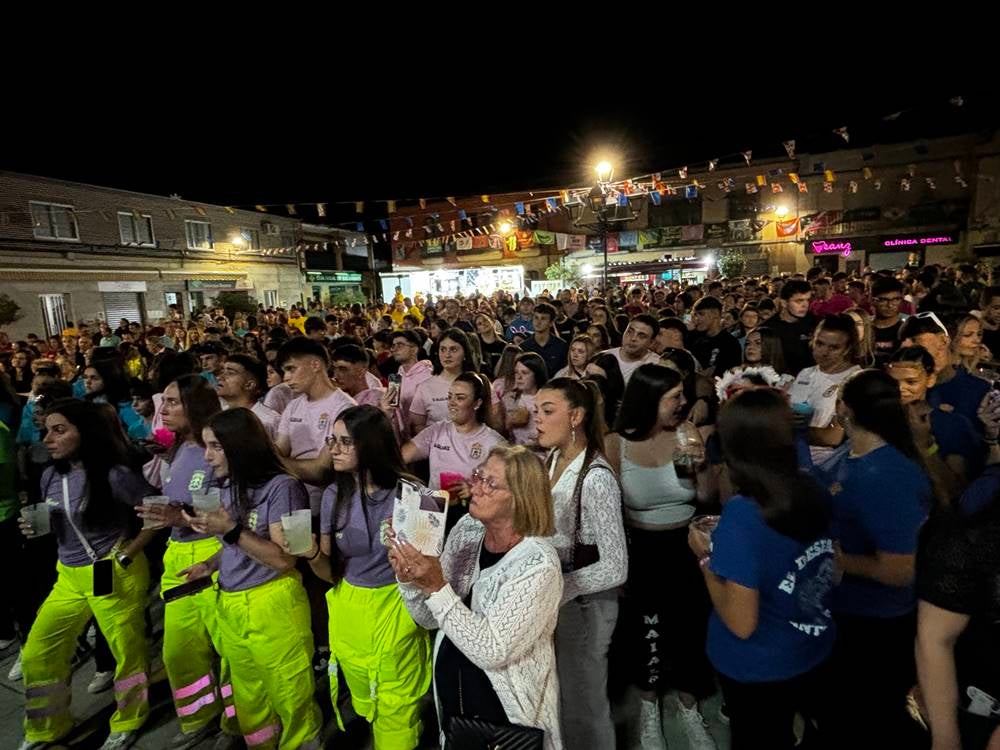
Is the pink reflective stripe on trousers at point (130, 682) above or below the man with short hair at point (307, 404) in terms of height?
below

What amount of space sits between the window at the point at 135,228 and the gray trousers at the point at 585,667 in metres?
23.5

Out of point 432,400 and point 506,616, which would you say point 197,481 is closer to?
point 432,400

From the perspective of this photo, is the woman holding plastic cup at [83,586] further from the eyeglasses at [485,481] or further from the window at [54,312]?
the window at [54,312]

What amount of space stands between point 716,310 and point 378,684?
209 inches

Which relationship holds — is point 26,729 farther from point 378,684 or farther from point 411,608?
point 411,608

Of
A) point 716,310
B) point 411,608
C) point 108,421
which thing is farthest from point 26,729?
point 716,310

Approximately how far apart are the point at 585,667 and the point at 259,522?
66.9 inches

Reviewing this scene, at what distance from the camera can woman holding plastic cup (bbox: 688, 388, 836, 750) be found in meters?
1.66

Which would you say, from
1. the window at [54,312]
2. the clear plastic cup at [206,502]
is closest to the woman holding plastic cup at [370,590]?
the clear plastic cup at [206,502]

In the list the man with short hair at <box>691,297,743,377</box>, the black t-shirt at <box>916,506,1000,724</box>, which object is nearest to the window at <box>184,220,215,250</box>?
the man with short hair at <box>691,297,743,377</box>

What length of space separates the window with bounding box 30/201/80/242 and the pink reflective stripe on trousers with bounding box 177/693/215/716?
Result: 2007 centimetres

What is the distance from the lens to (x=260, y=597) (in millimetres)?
2533

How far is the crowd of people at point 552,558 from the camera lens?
5.59 feet

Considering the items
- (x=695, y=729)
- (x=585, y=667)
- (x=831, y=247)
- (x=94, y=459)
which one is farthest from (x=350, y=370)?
(x=831, y=247)
